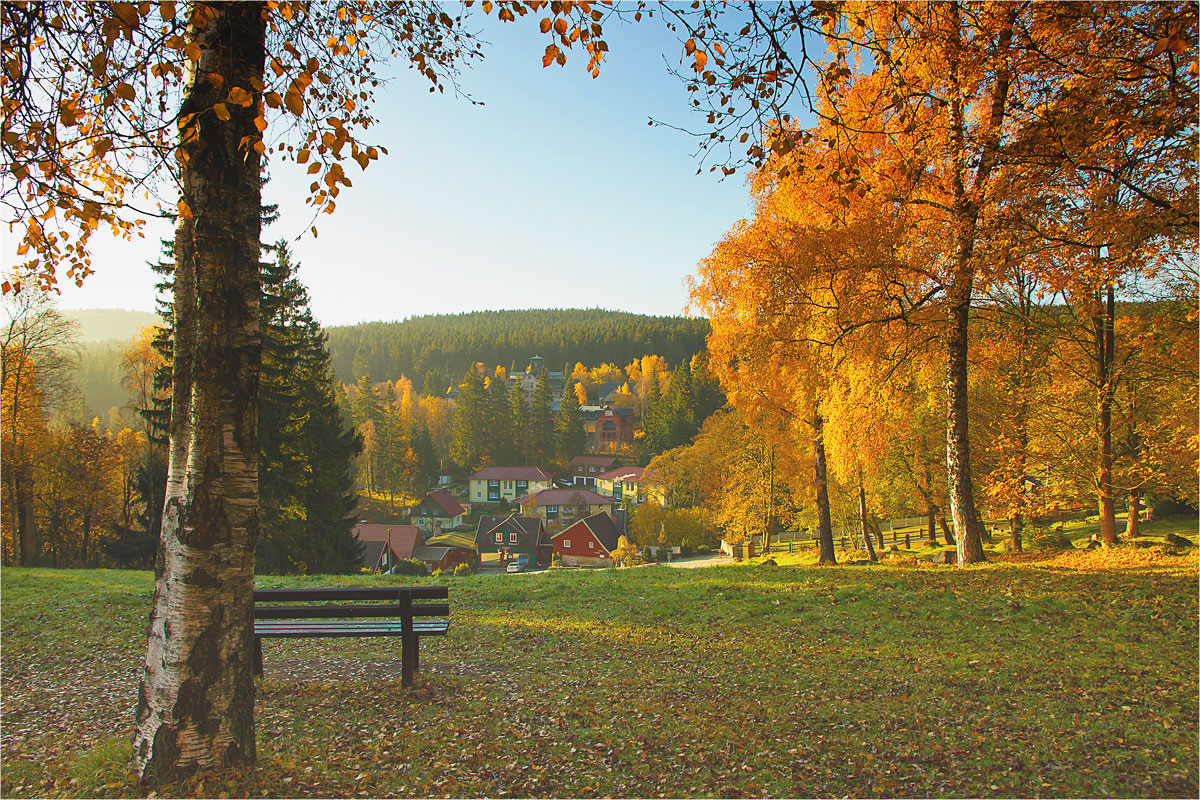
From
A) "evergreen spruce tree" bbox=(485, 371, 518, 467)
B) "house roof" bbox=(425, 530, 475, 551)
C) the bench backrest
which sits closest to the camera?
the bench backrest

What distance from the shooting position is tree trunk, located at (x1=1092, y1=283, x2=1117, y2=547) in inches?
465

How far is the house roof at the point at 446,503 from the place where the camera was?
63.1 metres

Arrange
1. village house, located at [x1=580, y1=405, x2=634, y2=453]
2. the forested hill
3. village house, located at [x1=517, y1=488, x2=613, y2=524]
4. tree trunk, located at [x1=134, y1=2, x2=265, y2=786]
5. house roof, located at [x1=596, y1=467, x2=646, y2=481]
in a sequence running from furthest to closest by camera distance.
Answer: the forested hill → village house, located at [x1=580, y1=405, x2=634, y2=453] → house roof, located at [x1=596, y1=467, x2=646, y2=481] → village house, located at [x1=517, y1=488, x2=613, y2=524] → tree trunk, located at [x1=134, y1=2, x2=265, y2=786]

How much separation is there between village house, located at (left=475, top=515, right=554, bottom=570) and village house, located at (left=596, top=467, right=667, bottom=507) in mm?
8768

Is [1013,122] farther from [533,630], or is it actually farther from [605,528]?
→ [605,528]

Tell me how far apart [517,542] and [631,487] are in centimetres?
1697

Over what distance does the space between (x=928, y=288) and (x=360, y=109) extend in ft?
30.8

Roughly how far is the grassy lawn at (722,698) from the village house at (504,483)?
63.0m

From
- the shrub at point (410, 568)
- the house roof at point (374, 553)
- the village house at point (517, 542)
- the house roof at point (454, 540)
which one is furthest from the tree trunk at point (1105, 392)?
the house roof at point (454, 540)

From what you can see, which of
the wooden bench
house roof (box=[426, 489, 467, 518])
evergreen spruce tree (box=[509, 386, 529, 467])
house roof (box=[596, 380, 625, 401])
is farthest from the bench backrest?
house roof (box=[596, 380, 625, 401])

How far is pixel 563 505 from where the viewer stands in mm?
62656

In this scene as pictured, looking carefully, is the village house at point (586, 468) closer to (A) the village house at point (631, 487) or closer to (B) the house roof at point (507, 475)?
(A) the village house at point (631, 487)

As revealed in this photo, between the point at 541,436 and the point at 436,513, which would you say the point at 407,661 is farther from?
the point at 541,436

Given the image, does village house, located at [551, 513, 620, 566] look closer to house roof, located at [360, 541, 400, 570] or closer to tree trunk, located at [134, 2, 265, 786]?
house roof, located at [360, 541, 400, 570]
